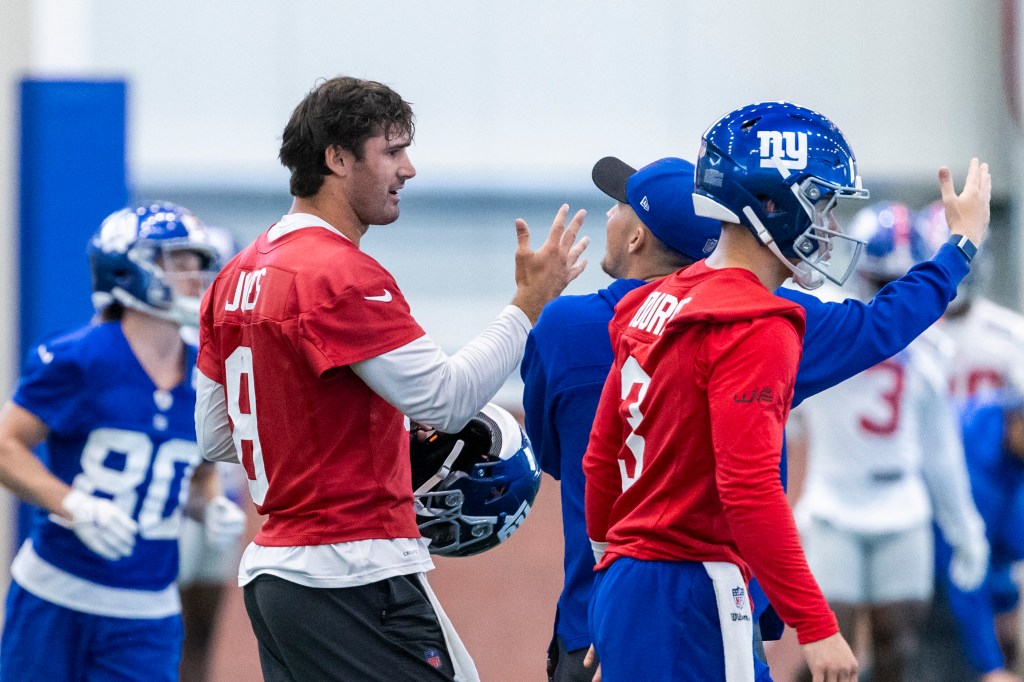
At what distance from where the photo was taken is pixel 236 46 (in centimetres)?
1633

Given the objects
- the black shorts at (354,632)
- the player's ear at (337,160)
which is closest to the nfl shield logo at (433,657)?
the black shorts at (354,632)

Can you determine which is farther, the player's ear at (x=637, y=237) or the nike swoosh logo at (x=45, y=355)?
the nike swoosh logo at (x=45, y=355)

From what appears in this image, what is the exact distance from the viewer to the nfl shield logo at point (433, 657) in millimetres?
2902

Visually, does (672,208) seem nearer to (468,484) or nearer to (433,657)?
(468,484)

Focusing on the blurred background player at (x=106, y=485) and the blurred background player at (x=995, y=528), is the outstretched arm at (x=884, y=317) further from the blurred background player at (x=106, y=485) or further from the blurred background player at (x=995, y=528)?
the blurred background player at (x=995, y=528)

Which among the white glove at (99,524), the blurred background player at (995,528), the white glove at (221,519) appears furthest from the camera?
the blurred background player at (995,528)

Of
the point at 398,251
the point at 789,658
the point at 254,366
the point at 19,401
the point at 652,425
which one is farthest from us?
the point at 398,251

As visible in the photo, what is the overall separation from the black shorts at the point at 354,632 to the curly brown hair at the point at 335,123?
0.86m

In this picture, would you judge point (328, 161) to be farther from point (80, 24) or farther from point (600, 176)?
point (80, 24)

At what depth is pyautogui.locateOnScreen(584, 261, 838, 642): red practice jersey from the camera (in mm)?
2459

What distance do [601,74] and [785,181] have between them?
47.0 feet

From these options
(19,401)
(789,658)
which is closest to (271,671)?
(19,401)

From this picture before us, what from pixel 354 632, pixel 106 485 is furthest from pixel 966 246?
pixel 106 485

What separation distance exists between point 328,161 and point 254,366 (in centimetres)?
47
